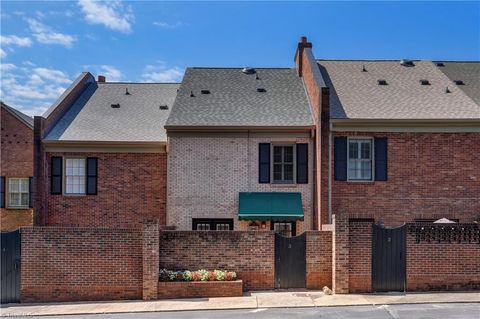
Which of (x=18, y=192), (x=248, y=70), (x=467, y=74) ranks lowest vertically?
(x=18, y=192)

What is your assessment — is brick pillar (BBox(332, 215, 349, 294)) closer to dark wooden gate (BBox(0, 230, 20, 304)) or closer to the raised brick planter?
the raised brick planter

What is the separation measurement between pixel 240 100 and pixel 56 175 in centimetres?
912

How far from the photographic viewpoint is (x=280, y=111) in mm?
19938

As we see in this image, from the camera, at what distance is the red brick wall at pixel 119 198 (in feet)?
63.8

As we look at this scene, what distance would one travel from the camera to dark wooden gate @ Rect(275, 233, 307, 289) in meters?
14.5

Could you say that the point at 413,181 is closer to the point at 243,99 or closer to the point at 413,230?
the point at 413,230

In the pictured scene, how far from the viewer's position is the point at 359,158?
59.6 ft

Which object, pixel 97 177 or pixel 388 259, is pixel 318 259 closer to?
pixel 388 259

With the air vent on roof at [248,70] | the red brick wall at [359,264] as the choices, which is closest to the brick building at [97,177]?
the air vent on roof at [248,70]

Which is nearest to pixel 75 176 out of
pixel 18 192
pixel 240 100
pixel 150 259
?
pixel 18 192

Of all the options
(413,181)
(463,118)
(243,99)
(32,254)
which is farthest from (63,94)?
(463,118)

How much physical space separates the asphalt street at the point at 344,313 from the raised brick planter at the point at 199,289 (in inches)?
55.6

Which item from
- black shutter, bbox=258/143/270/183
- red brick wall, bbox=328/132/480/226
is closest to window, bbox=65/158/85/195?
black shutter, bbox=258/143/270/183

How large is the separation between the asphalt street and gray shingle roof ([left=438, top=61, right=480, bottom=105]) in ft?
37.4
